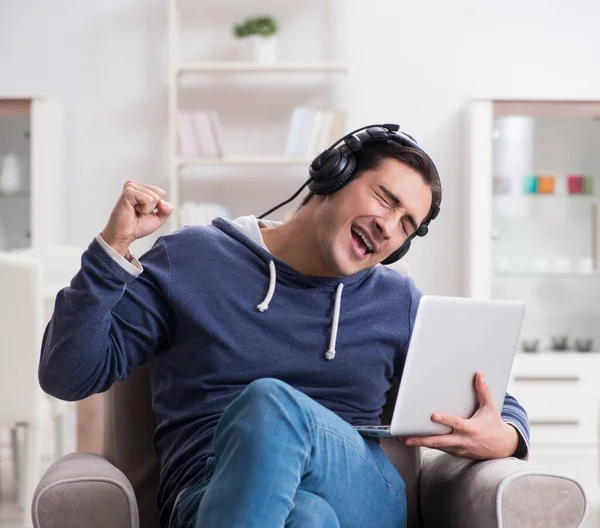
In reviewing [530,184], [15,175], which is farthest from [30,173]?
[530,184]

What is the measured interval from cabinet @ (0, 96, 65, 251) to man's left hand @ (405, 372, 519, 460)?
3.15 m

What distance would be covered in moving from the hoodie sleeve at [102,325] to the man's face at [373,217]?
0.93ft

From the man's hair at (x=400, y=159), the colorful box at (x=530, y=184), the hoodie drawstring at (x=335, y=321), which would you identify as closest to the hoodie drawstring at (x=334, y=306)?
the hoodie drawstring at (x=335, y=321)

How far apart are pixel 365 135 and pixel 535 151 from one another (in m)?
3.05

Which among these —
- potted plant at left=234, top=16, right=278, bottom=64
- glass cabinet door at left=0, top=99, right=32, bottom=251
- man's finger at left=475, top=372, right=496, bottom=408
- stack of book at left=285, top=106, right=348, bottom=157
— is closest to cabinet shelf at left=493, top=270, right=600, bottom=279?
stack of book at left=285, top=106, right=348, bottom=157

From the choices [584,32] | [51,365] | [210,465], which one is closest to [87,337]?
[51,365]

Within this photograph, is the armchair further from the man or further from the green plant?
the green plant

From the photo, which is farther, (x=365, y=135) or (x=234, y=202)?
(x=234, y=202)

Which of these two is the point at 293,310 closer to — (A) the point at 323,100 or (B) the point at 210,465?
(B) the point at 210,465

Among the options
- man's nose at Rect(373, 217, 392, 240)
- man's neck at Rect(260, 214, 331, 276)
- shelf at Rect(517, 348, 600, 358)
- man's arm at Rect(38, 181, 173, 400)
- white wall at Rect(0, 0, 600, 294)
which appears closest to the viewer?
man's arm at Rect(38, 181, 173, 400)

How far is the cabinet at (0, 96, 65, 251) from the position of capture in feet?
14.2

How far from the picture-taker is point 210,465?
1425mm

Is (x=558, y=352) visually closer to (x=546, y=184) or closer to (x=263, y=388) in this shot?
(x=546, y=184)

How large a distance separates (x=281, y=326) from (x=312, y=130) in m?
2.75
